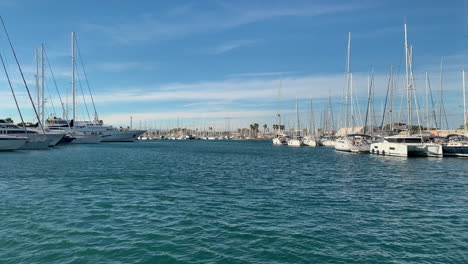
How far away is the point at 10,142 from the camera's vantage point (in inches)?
2419

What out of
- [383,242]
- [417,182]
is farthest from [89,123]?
[383,242]

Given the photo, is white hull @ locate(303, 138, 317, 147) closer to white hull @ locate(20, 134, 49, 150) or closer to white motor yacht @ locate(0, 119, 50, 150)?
white motor yacht @ locate(0, 119, 50, 150)

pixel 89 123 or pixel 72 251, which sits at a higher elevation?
pixel 89 123

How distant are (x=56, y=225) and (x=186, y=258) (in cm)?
692

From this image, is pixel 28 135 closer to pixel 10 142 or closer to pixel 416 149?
pixel 10 142

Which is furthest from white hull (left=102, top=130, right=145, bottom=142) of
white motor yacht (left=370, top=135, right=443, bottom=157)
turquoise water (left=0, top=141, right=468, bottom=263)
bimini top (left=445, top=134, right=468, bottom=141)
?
turquoise water (left=0, top=141, right=468, bottom=263)

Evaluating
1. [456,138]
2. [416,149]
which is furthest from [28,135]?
[456,138]

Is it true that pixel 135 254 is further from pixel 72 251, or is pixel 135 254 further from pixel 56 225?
pixel 56 225

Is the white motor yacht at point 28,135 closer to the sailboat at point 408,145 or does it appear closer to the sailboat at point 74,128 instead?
the sailboat at point 74,128

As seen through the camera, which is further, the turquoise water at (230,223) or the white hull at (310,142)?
the white hull at (310,142)

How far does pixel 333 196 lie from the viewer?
71.4 ft

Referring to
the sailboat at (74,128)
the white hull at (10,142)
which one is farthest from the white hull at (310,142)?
the white hull at (10,142)

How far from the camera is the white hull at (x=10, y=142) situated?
60.4 meters

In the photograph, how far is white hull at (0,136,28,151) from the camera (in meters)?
60.4
